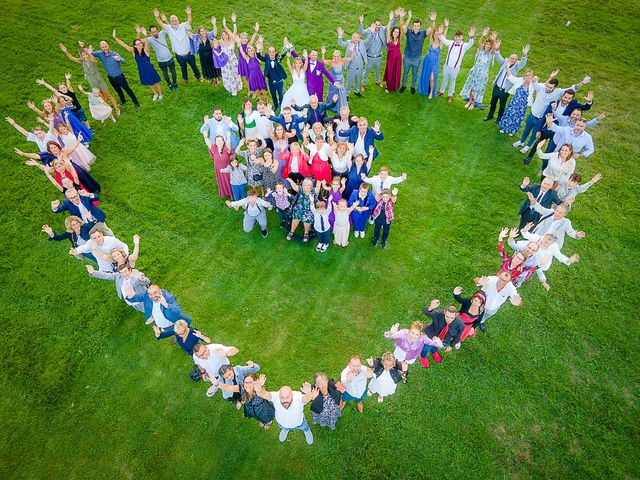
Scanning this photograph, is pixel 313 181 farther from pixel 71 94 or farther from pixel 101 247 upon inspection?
pixel 71 94

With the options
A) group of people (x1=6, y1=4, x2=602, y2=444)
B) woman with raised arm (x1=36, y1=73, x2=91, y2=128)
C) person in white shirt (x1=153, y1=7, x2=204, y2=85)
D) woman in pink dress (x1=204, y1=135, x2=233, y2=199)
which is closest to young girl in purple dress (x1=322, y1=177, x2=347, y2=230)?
group of people (x1=6, y1=4, x2=602, y2=444)

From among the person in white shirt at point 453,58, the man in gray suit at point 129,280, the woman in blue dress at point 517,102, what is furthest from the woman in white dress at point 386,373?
the person in white shirt at point 453,58

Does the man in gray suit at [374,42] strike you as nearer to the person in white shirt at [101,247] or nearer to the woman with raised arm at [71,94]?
the woman with raised arm at [71,94]

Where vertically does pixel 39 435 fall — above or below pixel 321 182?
below

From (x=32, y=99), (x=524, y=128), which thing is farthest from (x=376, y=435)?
(x=32, y=99)

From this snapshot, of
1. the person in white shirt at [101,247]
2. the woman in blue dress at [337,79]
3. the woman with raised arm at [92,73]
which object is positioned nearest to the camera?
the person in white shirt at [101,247]

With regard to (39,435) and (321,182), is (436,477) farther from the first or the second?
(39,435)
